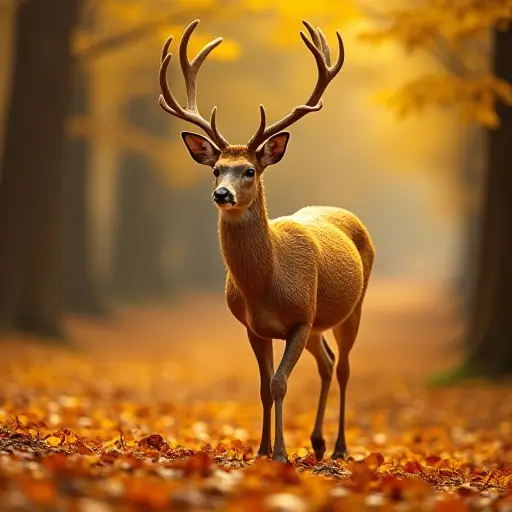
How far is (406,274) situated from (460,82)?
6196 centimetres

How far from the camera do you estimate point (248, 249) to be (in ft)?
20.2

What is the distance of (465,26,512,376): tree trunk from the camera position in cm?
1262

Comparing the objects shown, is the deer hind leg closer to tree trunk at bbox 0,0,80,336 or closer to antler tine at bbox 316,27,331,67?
antler tine at bbox 316,27,331,67

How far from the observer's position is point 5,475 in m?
4.06

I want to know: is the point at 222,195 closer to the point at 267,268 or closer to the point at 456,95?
the point at 267,268

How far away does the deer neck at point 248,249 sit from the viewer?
6.15 metres

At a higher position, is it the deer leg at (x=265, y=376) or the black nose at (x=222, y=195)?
the black nose at (x=222, y=195)

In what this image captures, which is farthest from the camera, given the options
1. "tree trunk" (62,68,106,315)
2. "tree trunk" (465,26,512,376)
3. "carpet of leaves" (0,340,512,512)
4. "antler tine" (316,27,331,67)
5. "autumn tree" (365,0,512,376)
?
"tree trunk" (62,68,106,315)

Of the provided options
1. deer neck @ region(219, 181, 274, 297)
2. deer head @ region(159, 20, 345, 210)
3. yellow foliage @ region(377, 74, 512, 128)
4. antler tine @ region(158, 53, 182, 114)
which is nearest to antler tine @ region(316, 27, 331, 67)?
deer head @ region(159, 20, 345, 210)

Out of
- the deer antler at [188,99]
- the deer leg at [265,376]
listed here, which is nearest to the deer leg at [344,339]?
the deer leg at [265,376]

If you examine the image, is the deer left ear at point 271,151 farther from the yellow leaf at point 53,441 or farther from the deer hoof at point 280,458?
the yellow leaf at point 53,441

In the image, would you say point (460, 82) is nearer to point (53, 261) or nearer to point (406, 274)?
point (53, 261)

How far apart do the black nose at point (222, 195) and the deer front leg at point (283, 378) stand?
1.01 metres

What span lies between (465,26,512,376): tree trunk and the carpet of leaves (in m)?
0.50
